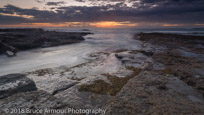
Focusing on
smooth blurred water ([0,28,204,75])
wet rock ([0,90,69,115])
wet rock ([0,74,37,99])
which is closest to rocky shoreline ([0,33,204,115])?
wet rock ([0,90,69,115])

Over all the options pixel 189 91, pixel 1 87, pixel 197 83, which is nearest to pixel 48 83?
pixel 1 87

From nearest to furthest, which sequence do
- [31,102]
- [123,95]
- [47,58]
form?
1. [31,102]
2. [123,95]
3. [47,58]

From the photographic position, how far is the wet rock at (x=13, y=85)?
138 inches

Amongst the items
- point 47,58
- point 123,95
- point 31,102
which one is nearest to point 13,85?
point 31,102

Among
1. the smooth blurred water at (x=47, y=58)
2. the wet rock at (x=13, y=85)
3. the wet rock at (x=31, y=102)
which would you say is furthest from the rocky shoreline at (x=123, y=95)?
the smooth blurred water at (x=47, y=58)

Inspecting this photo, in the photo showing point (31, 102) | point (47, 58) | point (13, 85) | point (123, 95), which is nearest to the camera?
point (31, 102)

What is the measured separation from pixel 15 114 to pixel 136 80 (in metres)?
4.10

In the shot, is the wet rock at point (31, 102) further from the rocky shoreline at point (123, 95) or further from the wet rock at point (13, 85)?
the wet rock at point (13, 85)

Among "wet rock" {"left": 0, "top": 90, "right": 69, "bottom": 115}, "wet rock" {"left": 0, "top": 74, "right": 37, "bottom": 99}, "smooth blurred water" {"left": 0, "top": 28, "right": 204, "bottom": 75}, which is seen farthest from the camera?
"smooth blurred water" {"left": 0, "top": 28, "right": 204, "bottom": 75}

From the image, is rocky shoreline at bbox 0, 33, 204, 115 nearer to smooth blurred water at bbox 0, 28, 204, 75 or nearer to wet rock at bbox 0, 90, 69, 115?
wet rock at bbox 0, 90, 69, 115

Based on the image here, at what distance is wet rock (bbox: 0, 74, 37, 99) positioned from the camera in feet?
11.5

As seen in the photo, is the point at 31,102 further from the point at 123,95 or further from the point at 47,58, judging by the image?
the point at 47,58

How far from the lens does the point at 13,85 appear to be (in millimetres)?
3875

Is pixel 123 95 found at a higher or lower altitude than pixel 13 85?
lower
